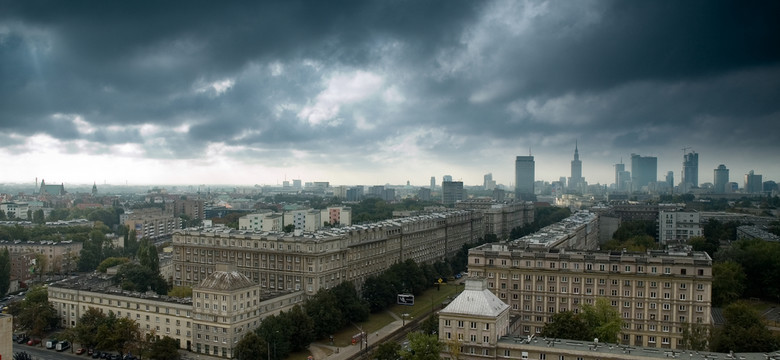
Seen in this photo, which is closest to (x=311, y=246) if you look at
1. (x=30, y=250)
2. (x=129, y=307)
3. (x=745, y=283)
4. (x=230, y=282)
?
(x=230, y=282)

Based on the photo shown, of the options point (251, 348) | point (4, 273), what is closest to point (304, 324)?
point (251, 348)

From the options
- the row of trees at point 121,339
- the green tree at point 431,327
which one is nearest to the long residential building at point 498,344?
the green tree at point 431,327

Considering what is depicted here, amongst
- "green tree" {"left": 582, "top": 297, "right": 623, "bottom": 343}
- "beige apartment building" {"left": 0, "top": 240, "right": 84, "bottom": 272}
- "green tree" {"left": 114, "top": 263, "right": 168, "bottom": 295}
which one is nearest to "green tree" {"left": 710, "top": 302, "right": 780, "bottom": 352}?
"green tree" {"left": 582, "top": 297, "right": 623, "bottom": 343}

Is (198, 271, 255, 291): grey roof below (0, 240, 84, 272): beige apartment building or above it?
above

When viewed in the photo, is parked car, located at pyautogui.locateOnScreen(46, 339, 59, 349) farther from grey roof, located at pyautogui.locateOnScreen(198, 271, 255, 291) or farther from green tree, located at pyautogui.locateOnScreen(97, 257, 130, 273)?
green tree, located at pyautogui.locateOnScreen(97, 257, 130, 273)

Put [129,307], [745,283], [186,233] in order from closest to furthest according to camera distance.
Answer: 1. [129,307]
2. [745,283]
3. [186,233]

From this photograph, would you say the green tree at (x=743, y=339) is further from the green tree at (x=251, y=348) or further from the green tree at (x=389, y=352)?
the green tree at (x=251, y=348)

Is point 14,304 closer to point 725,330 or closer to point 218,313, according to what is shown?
point 218,313

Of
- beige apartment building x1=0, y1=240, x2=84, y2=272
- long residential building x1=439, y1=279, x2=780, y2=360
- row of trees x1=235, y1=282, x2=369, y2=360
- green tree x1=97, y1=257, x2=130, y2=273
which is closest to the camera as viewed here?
long residential building x1=439, y1=279, x2=780, y2=360

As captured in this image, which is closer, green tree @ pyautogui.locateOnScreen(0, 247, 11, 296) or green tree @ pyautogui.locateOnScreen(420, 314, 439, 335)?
green tree @ pyautogui.locateOnScreen(420, 314, 439, 335)
